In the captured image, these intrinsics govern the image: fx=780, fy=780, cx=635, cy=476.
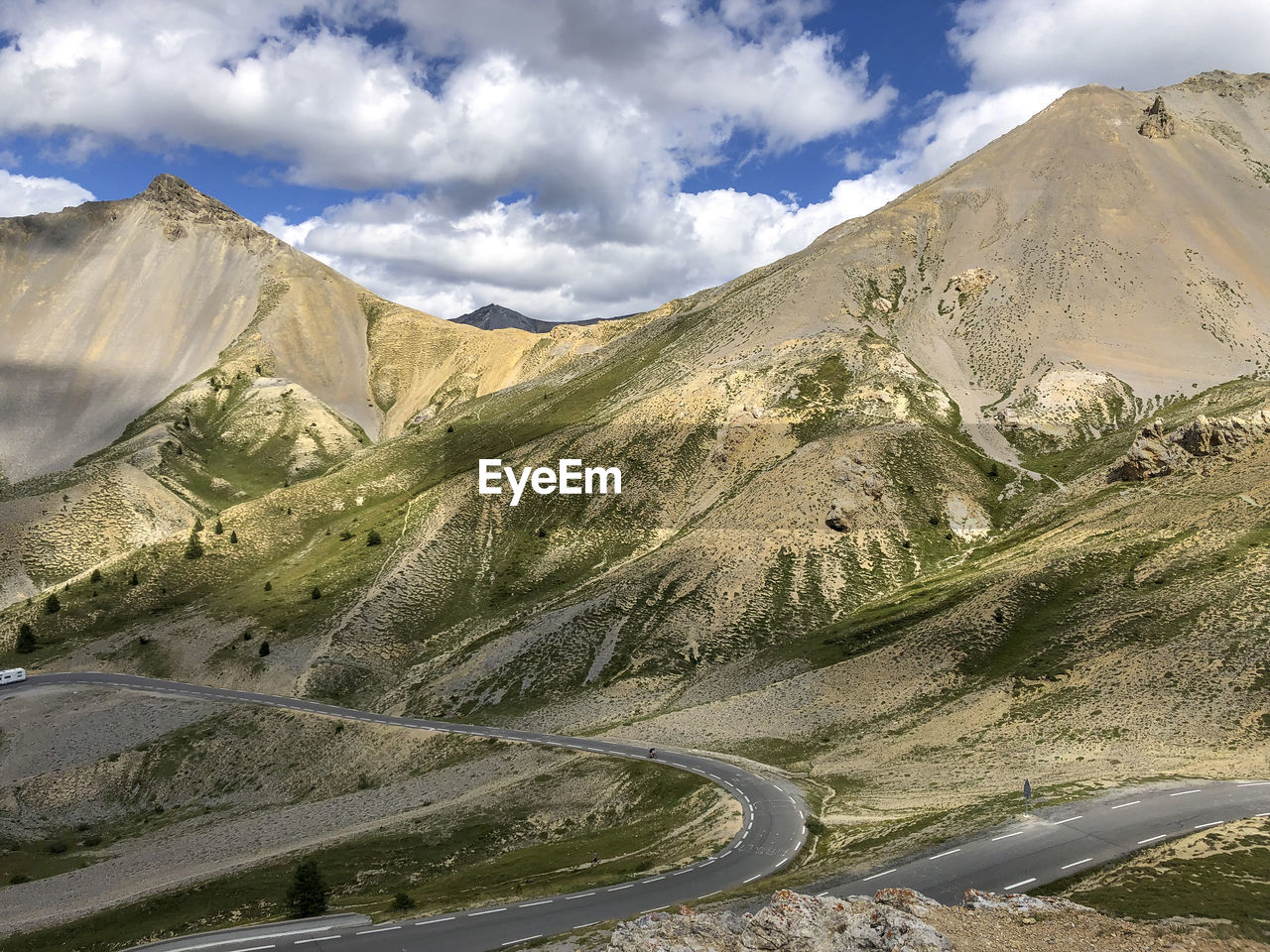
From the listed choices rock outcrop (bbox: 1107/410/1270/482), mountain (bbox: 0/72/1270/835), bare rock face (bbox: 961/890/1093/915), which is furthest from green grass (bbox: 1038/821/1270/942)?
rock outcrop (bbox: 1107/410/1270/482)

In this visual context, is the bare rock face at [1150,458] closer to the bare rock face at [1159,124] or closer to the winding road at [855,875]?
the winding road at [855,875]

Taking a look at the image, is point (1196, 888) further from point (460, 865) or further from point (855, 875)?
point (460, 865)

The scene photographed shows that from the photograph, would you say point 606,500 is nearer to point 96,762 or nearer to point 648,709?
point 648,709

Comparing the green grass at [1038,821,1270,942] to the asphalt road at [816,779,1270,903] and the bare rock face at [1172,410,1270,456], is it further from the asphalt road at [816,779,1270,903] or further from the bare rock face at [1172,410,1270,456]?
the bare rock face at [1172,410,1270,456]

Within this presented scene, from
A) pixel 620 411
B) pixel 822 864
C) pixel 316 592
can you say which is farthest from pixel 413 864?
pixel 620 411

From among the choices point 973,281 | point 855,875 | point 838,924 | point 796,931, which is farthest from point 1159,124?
point 796,931
